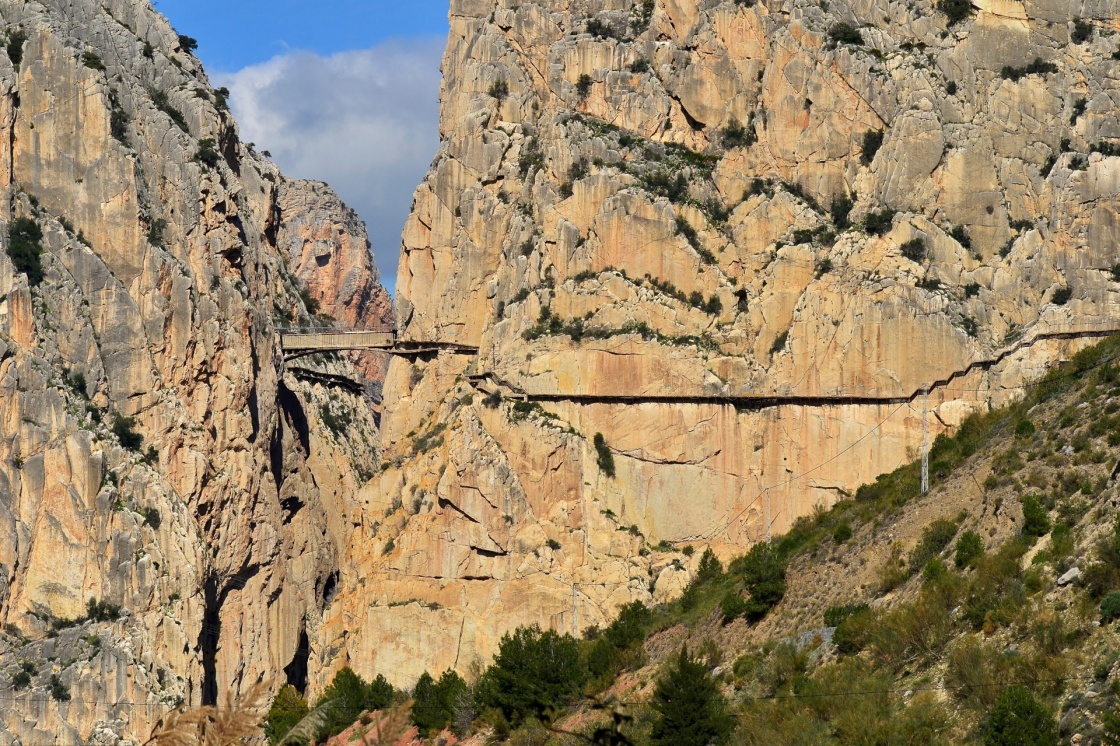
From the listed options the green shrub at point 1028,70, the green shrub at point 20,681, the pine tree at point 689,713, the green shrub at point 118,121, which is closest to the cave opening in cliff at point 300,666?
the green shrub at point 20,681

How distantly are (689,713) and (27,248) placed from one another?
57150 mm

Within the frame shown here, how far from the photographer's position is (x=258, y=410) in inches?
4107

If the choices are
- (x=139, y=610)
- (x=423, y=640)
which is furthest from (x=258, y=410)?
(x=423, y=640)

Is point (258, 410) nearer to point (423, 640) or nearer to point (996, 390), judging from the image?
point (423, 640)

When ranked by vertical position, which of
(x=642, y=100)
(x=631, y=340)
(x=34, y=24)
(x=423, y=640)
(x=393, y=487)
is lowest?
(x=423, y=640)

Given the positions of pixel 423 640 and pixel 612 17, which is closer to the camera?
pixel 423 640

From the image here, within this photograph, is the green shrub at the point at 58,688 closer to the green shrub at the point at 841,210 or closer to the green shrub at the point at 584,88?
the green shrub at the point at 584,88

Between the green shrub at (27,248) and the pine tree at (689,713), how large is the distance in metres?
54.0

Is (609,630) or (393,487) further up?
(393,487)

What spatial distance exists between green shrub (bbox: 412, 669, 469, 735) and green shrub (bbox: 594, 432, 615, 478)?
11.0 metres

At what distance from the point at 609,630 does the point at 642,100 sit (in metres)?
27.4

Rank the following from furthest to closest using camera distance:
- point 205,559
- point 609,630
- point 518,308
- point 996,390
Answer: point 205,559 → point 518,308 → point 996,390 → point 609,630

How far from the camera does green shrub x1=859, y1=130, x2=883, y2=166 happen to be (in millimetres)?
84875

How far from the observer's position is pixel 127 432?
320 ft
